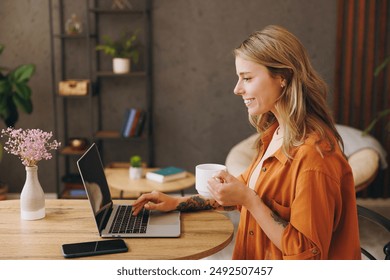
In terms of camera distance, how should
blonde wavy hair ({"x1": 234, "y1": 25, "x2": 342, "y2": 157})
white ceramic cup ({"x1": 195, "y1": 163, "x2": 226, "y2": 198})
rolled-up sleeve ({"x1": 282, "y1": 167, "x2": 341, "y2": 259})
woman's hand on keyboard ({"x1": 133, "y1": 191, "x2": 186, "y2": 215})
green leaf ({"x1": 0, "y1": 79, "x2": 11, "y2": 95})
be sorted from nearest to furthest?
rolled-up sleeve ({"x1": 282, "y1": 167, "x2": 341, "y2": 259}) → blonde wavy hair ({"x1": 234, "y1": 25, "x2": 342, "y2": 157}) → white ceramic cup ({"x1": 195, "y1": 163, "x2": 226, "y2": 198}) → woman's hand on keyboard ({"x1": 133, "y1": 191, "x2": 186, "y2": 215}) → green leaf ({"x1": 0, "y1": 79, "x2": 11, "y2": 95})

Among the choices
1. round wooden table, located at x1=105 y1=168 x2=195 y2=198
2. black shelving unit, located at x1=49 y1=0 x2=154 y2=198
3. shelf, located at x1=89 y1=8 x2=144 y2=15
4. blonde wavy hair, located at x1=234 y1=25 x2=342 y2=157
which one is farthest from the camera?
black shelving unit, located at x1=49 y1=0 x2=154 y2=198

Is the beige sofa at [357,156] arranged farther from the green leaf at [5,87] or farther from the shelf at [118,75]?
the green leaf at [5,87]

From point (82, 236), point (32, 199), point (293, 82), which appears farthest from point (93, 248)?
point (293, 82)

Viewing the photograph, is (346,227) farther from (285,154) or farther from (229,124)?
(229,124)

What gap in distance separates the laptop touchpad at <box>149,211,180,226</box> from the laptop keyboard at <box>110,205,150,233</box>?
0.02 m

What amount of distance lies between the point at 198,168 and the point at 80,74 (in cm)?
280

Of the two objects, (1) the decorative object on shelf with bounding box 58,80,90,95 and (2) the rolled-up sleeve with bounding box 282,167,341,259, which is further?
(1) the decorative object on shelf with bounding box 58,80,90,95

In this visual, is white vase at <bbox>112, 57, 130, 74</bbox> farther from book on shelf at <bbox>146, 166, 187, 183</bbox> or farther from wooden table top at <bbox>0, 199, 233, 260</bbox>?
wooden table top at <bbox>0, 199, 233, 260</bbox>

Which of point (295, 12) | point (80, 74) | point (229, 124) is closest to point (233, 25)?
point (295, 12)

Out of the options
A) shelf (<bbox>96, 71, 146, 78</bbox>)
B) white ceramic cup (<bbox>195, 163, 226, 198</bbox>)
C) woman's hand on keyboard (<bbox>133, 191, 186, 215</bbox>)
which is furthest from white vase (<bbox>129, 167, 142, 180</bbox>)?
white ceramic cup (<bbox>195, 163, 226, 198</bbox>)

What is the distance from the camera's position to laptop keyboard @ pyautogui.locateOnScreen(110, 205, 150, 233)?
1457mm

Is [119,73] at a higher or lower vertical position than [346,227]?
higher

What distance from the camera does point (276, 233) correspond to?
132 cm

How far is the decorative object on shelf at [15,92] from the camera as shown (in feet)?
12.0
